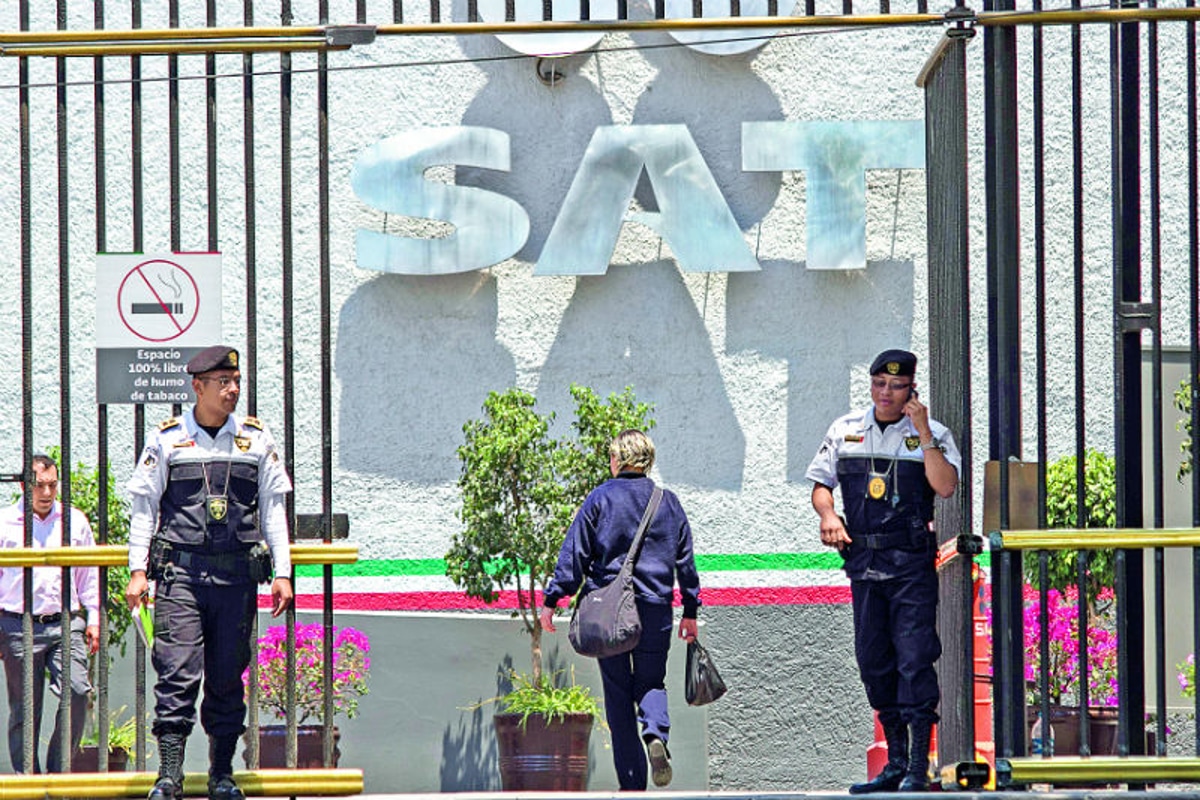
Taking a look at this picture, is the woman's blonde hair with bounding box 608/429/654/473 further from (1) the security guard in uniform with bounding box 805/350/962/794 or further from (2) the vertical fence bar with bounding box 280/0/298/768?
(2) the vertical fence bar with bounding box 280/0/298/768

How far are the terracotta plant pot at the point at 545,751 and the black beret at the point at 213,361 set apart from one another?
5.13 m

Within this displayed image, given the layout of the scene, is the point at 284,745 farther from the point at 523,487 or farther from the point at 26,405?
the point at 26,405

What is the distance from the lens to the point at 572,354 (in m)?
14.2

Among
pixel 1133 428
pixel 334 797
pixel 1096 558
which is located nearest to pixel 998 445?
pixel 1133 428

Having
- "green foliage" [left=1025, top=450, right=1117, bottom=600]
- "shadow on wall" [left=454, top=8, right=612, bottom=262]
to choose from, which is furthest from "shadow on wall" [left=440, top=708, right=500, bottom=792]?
"green foliage" [left=1025, top=450, right=1117, bottom=600]

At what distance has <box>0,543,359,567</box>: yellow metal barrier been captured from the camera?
8266 millimetres

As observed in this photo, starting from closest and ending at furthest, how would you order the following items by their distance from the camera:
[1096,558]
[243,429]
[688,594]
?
[243,429] < [688,594] < [1096,558]

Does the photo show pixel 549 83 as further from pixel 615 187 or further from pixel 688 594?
pixel 688 594

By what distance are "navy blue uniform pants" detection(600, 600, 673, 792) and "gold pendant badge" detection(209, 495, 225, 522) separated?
2084 mm

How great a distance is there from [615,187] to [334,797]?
656 cm

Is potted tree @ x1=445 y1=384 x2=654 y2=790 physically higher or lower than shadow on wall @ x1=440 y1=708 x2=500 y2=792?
higher

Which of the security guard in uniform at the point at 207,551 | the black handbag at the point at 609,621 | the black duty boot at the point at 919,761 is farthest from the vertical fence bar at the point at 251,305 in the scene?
the black duty boot at the point at 919,761

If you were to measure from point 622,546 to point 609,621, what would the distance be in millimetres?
400

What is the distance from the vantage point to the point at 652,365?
14.2m
